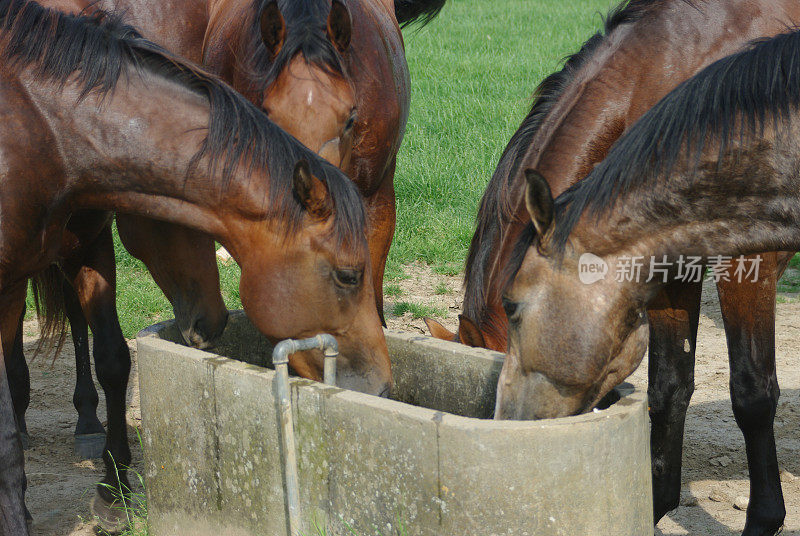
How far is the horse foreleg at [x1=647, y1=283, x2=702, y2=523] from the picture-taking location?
3453mm

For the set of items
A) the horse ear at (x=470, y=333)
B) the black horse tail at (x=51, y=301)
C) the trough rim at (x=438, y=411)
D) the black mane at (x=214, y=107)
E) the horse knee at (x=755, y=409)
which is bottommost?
the black horse tail at (x=51, y=301)

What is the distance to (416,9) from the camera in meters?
6.06

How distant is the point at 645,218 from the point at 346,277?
963mm

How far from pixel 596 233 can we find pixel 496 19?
1638 cm

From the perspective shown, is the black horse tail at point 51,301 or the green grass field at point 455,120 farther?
the green grass field at point 455,120

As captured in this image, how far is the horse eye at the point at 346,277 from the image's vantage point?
2.79 meters

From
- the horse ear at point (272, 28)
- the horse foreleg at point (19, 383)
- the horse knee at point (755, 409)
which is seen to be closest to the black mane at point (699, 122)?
the horse knee at point (755, 409)

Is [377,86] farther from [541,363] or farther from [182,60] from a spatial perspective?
[541,363]

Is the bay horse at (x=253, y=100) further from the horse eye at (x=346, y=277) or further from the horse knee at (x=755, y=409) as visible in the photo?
the horse knee at (x=755, y=409)

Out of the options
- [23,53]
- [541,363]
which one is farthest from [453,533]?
[23,53]

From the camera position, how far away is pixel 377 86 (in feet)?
13.3

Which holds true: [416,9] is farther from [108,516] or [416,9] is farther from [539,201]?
[108,516]

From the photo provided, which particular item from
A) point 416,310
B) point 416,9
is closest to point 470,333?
point 416,310

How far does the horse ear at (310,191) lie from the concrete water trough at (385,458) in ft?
1.79
